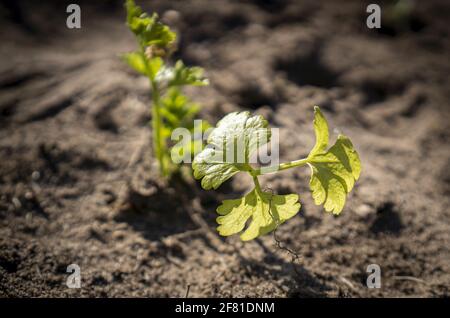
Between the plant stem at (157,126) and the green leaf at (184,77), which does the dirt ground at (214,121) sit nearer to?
the plant stem at (157,126)

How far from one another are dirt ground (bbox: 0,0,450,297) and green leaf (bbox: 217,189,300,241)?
41 cm

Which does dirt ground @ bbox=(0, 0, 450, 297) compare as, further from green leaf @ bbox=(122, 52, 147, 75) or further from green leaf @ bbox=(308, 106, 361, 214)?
green leaf @ bbox=(122, 52, 147, 75)

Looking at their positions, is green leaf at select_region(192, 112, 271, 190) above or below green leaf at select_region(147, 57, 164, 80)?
below

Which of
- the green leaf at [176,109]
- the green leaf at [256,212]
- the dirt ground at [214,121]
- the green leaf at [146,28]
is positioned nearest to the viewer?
the green leaf at [256,212]

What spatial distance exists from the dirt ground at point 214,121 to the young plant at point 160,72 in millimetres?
303

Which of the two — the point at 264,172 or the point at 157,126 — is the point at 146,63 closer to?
the point at 157,126

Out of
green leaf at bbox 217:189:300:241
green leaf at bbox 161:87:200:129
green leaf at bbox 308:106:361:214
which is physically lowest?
green leaf at bbox 217:189:300:241

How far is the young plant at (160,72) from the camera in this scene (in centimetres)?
168

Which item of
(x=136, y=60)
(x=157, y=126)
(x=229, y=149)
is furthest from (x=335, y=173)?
(x=136, y=60)

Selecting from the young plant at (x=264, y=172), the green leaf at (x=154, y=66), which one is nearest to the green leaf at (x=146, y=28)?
the green leaf at (x=154, y=66)

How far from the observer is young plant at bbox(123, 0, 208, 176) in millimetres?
1676

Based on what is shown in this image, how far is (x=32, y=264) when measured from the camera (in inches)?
68.9

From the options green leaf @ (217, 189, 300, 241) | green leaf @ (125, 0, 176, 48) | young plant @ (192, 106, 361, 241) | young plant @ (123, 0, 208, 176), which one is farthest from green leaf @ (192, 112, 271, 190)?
green leaf @ (125, 0, 176, 48)

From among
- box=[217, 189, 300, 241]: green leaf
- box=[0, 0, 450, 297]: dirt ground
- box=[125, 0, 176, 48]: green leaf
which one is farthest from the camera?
box=[0, 0, 450, 297]: dirt ground
